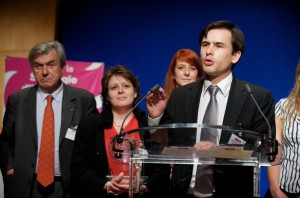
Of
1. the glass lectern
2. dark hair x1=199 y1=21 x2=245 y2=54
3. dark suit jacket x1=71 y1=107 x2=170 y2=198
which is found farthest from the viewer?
dark suit jacket x1=71 y1=107 x2=170 y2=198

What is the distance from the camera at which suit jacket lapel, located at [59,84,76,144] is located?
3479 millimetres

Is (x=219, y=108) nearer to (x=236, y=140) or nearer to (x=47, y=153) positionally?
(x=236, y=140)

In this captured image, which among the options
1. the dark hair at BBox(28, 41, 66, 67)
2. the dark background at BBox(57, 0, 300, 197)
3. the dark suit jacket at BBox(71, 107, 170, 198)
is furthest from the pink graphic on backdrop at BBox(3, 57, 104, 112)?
the dark suit jacket at BBox(71, 107, 170, 198)

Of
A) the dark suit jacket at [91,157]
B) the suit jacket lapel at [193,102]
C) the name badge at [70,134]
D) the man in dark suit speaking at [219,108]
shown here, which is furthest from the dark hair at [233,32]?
the name badge at [70,134]

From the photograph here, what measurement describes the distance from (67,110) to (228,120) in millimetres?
1478

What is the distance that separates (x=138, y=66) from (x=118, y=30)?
18.3 inches

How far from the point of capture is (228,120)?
7.87 feet

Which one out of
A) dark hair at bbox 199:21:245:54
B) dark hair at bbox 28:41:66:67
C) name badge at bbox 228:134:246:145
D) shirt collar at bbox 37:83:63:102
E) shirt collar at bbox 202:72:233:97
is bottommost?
name badge at bbox 228:134:246:145

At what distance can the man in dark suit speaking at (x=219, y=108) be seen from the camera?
2176 millimetres

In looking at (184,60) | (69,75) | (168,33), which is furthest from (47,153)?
(168,33)

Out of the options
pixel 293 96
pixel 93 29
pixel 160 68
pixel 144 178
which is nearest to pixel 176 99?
pixel 144 178

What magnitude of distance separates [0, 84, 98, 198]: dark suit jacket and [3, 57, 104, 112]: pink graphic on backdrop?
1652mm

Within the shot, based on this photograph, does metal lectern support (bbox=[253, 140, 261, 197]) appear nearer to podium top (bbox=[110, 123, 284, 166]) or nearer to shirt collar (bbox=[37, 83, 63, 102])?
podium top (bbox=[110, 123, 284, 166])

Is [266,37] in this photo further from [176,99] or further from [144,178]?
[144,178]
